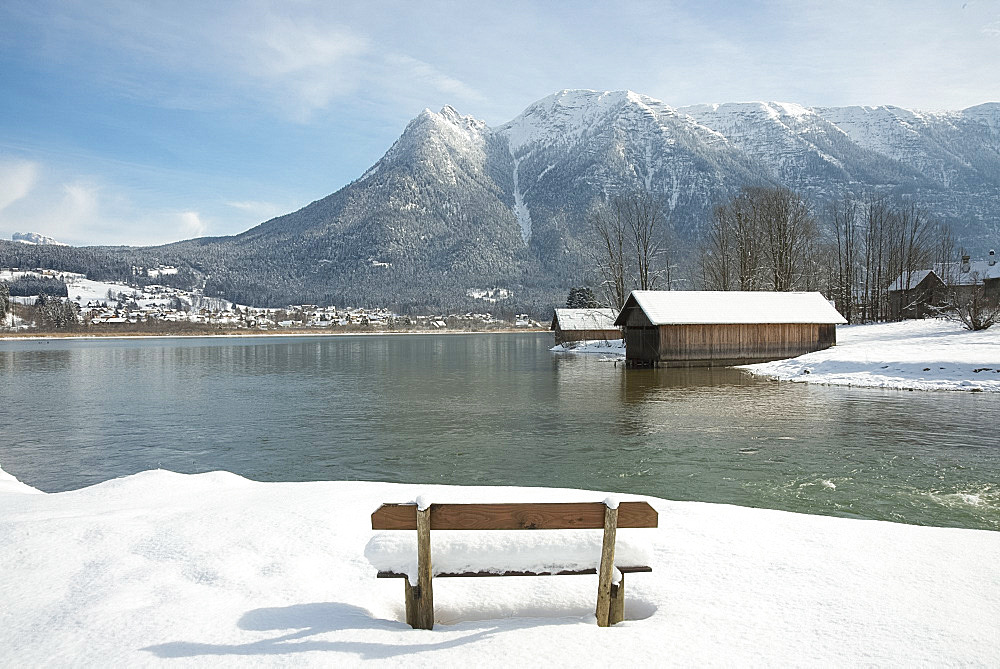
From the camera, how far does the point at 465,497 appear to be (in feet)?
28.4

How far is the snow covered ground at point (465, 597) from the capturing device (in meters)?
4.16

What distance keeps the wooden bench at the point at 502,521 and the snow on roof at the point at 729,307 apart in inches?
1345

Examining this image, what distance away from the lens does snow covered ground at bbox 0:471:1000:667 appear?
416 cm

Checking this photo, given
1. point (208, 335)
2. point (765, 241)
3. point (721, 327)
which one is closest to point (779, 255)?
point (765, 241)

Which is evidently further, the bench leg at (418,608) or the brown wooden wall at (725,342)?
the brown wooden wall at (725,342)

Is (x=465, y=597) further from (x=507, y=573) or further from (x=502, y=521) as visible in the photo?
(x=502, y=521)

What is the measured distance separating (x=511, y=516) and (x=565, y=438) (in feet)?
A: 39.0

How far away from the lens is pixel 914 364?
2792 centimetres

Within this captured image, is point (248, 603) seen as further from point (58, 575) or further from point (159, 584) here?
point (58, 575)

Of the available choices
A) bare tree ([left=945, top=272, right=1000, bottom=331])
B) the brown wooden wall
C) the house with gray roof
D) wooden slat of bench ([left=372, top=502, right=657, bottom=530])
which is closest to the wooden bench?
wooden slat of bench ([left=372, top=502, right=657, bottom=530])

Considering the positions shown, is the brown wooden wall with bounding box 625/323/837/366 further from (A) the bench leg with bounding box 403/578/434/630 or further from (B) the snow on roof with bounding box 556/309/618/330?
(A) the bench leg with bounding box 403/578/434/630

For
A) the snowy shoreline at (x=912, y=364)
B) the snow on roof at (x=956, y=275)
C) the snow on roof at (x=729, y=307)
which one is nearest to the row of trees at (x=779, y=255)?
the snow on roof at (x=956, y=275)

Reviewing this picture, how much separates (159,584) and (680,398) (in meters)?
21.4

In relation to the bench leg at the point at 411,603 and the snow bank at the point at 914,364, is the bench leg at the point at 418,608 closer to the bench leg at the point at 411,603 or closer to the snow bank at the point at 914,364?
the bench leg at the point at 411,603
